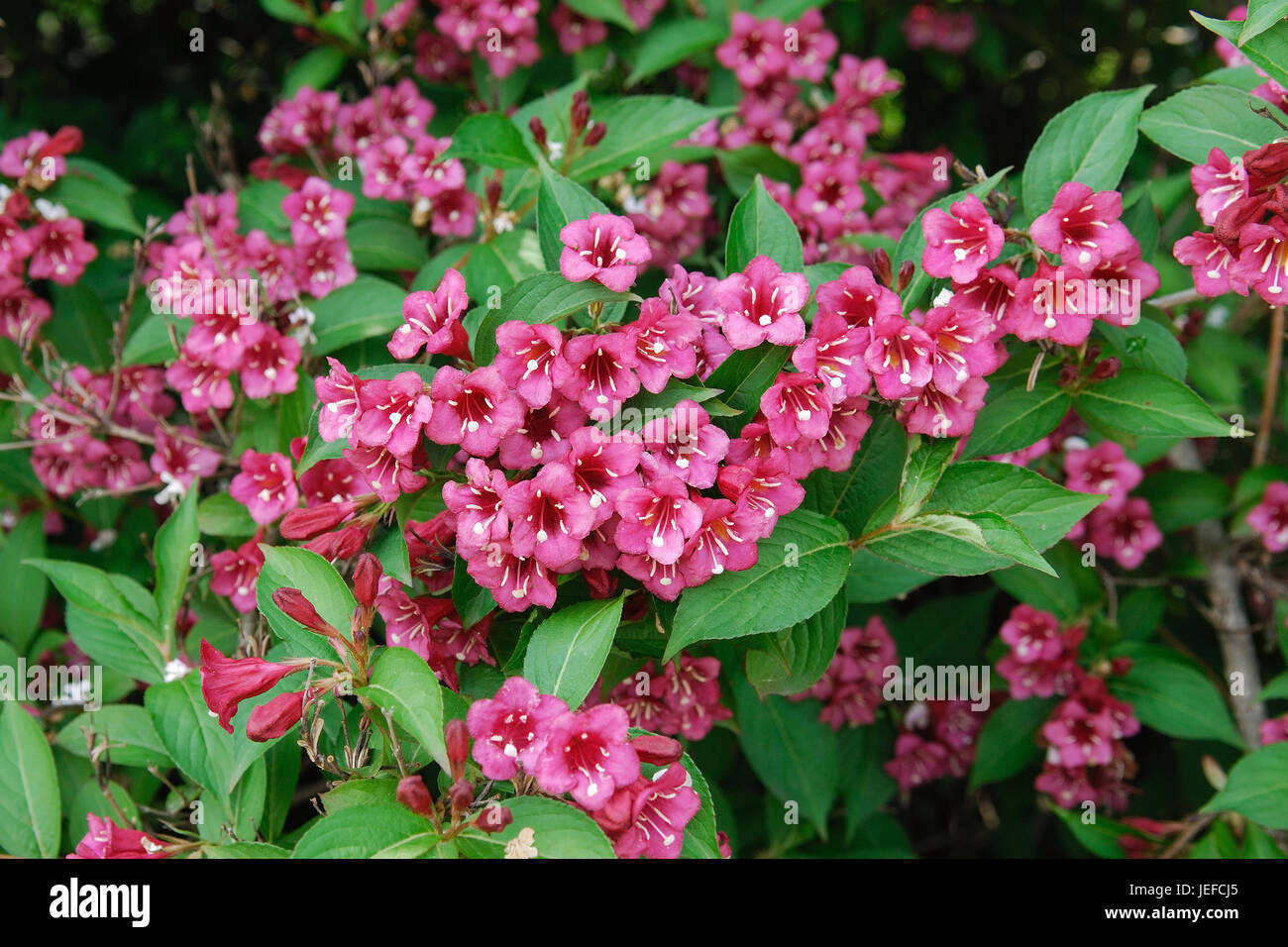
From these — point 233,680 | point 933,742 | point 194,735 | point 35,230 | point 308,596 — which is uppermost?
point 35,230

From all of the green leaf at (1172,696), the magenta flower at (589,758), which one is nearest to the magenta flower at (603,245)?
the magenta flower at (589,758)

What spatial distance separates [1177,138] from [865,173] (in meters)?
1.14

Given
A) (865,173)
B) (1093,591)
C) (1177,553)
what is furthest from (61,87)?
(1177,553)

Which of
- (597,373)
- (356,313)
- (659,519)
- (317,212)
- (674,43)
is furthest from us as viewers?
(674,43)

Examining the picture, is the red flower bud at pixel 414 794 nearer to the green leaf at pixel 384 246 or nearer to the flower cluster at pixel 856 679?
the flower cluster at pixel 856 679

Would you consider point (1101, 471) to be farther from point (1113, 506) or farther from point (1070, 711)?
point (1070, 711)

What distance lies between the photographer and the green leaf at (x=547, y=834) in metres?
1.46

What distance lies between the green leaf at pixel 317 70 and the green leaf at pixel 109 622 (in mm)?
1648

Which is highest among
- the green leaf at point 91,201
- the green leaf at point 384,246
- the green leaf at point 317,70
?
the green leaf at point 317,70

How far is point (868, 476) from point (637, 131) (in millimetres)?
1138

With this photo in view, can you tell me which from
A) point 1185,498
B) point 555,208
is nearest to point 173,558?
point 555,208

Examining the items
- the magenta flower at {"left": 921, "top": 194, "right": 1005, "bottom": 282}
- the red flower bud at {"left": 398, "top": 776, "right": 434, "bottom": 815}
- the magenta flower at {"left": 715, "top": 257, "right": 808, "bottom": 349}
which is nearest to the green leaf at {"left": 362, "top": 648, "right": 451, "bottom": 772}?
the red flower bud at {"left": 398, "top": 776, "right": 434, "bottom": 815}

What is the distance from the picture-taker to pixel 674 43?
3.10 meters

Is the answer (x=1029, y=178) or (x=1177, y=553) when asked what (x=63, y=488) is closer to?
(x=1029, y=178)
